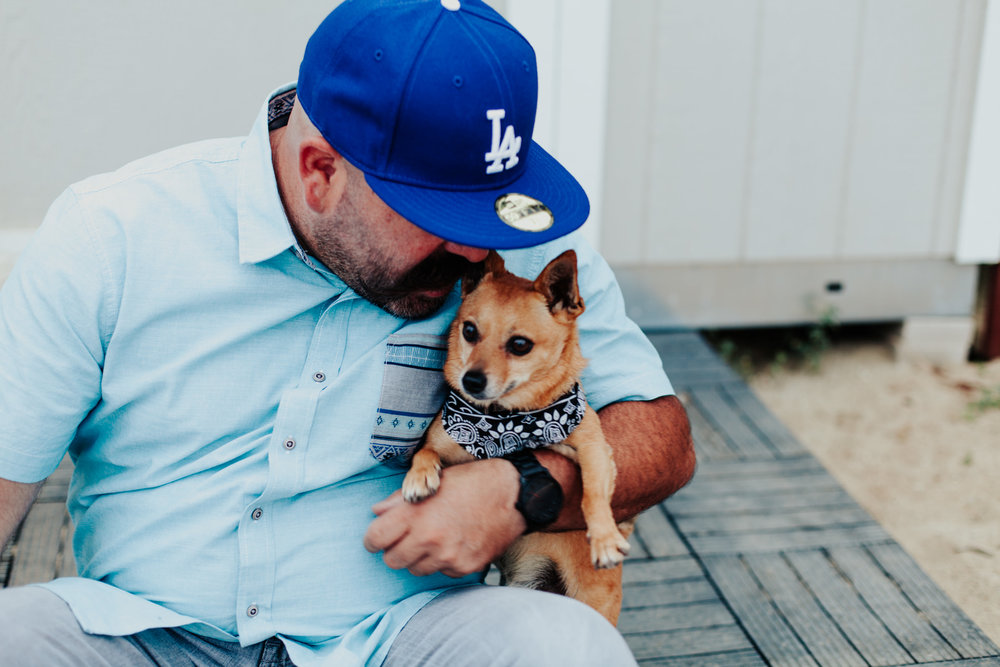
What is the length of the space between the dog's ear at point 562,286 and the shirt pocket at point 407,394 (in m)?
0.20

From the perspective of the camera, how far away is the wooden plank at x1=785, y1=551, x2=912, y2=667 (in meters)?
2.31

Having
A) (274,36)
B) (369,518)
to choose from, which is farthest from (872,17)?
(369,518)

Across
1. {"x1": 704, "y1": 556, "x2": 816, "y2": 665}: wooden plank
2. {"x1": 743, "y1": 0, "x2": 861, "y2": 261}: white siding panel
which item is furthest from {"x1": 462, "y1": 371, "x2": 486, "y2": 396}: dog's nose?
{"x1": 743, "y1": 0, "x2": 861, "y2": 261}: white siding panel

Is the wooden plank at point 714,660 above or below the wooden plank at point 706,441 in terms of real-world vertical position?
above

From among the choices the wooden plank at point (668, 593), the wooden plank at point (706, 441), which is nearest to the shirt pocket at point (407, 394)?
the wooden plank at point (668, 593)

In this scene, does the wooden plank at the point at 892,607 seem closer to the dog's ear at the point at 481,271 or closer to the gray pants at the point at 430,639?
the gray pants at the point at 430,639

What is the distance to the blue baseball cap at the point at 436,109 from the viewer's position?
4.43 feet

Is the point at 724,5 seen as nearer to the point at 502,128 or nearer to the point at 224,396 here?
the point at 502,128

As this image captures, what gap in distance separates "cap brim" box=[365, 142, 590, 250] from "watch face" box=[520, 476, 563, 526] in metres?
0.42

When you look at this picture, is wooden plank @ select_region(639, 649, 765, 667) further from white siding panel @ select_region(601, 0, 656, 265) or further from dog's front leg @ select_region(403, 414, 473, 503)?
white siding panel @ select_region(601, 0, 656, 265)

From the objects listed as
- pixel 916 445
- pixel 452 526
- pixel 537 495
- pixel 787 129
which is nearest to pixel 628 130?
pixel 787 129

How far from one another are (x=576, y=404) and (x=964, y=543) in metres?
1.88

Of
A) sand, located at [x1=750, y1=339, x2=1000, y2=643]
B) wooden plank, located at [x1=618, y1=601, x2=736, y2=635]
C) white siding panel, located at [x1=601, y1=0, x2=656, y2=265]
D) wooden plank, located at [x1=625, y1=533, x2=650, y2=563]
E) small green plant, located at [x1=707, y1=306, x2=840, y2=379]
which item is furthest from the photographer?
small green plant, located at [x1=707, y1=306, x2=840, y2=379]

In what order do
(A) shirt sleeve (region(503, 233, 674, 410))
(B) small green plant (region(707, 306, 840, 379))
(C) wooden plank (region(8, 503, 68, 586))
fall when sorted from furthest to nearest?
(B) small green plant (region(707, 306, 840, 379)) → (C) wooden plank (region(8, 503, 68, 586)) → (A) shirt sleeve (region(503, 233, 674, 410))
